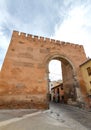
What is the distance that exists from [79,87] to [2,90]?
7199 mm

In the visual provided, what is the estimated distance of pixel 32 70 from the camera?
9672 millimetres

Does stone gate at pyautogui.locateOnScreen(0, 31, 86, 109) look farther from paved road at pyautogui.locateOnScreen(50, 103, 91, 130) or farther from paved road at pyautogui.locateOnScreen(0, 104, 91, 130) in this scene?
paved road at pyautogui.locateOnScreen(0, 104, 91, 130)

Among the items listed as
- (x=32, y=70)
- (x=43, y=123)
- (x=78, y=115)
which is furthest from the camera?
(x=32, y=70)

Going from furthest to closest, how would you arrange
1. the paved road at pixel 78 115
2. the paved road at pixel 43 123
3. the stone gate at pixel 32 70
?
Answer: the stone gate at pixel 32 70 → the paved road at pixel 78 115 → the paved road at pixel 43 123

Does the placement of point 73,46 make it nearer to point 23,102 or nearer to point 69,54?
point 69,54

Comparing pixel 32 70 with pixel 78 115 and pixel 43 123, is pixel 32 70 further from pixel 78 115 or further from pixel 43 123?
pixel 43 123

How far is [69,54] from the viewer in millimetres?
11969

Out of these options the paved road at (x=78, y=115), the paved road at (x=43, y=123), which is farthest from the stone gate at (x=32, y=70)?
the paved road at (x=43, y=123)

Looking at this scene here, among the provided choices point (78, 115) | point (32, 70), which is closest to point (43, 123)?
point (78, 115)

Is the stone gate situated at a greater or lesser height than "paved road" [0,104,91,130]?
greater

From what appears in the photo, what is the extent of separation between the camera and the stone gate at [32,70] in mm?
8477

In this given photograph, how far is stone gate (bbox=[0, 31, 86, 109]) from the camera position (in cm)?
848

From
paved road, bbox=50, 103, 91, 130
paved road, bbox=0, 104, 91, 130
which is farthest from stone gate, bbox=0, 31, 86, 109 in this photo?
paved road, bbox=0, 104, 91, 130

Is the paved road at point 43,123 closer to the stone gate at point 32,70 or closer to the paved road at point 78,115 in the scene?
the paved road at point 78,115
